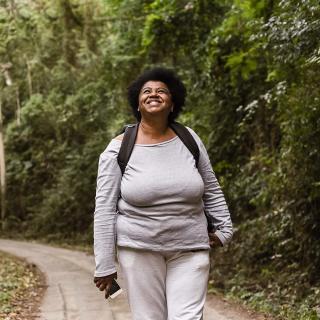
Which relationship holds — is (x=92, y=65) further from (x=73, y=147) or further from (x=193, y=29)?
(x=193, y=29)

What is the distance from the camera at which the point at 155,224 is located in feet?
11.0

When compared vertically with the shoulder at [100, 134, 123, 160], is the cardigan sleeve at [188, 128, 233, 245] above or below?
below

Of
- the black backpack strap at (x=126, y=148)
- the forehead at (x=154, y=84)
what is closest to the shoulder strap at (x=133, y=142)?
the black backpack strap at (x=126, y=148)

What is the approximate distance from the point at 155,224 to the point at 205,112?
10.7 meters

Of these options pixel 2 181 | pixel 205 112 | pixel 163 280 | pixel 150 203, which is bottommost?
pixel 2 181

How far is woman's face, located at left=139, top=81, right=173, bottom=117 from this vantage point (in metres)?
3.53

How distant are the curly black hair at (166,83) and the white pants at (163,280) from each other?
828 millimetres

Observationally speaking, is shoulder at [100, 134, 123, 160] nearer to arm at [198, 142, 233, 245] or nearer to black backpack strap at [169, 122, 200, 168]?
black backpack strap at [169, 122, 200, 168]

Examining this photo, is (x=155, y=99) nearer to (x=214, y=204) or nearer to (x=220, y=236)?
(x=214, y=204)

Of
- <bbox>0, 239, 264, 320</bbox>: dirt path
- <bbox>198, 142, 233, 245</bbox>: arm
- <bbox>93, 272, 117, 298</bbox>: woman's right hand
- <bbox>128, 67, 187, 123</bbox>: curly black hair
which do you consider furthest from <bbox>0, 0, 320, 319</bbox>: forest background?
<bbox>93, 272, 117, 298</bbox>: woman's right hand

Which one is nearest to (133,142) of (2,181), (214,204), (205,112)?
(214,204)

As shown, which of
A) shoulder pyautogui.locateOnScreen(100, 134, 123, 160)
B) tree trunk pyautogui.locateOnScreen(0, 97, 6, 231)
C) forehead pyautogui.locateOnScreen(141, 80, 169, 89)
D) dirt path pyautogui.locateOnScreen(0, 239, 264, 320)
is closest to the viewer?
shoulder pyautogui.locateOnScreen(100, 134, 123, 160)

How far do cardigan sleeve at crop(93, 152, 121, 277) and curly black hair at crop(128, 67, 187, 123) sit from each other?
42 centimetres

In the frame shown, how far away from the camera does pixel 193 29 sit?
518 inches
